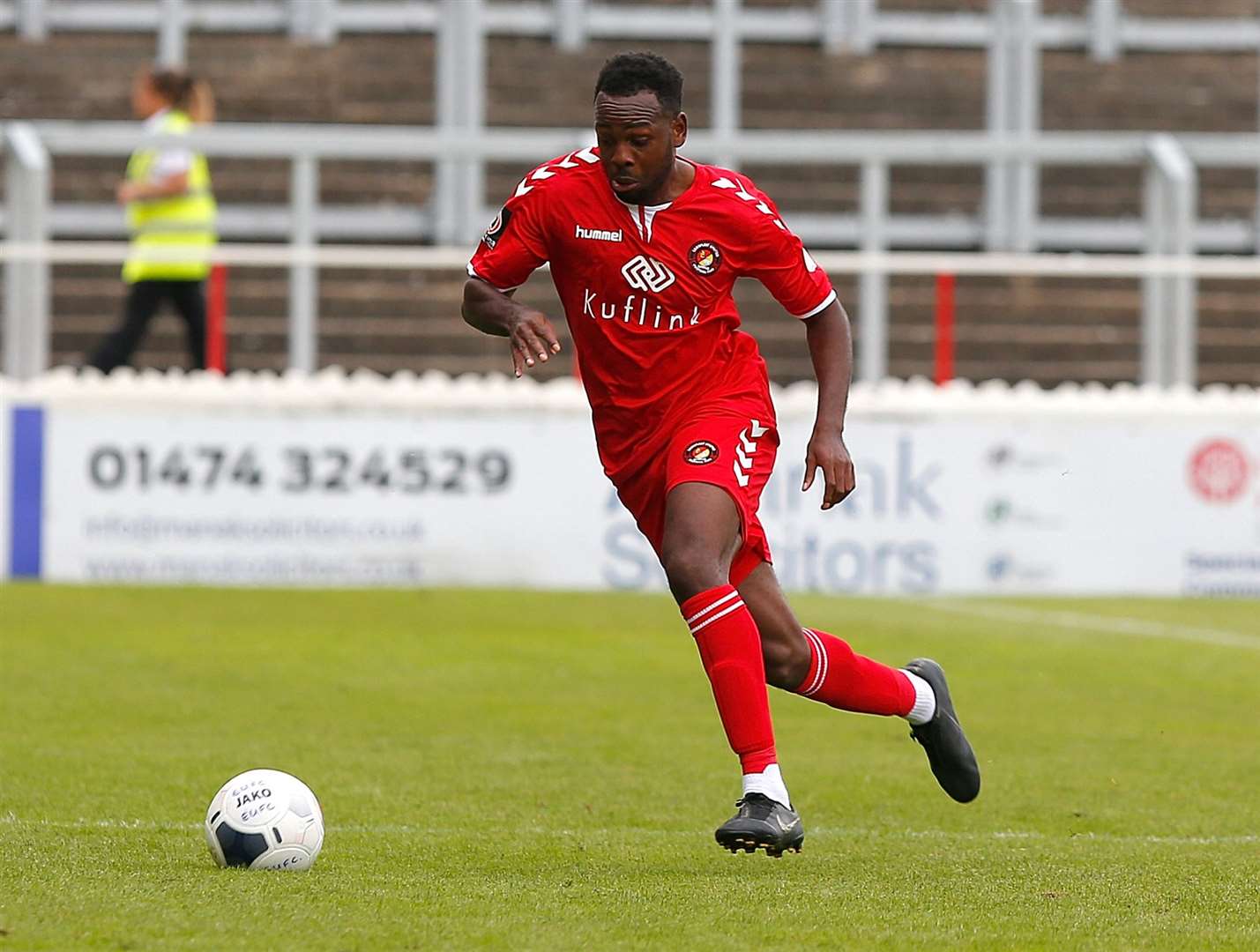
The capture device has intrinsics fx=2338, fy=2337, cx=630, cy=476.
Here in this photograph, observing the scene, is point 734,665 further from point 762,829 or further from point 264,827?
point 264,827

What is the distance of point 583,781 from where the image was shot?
679 cm

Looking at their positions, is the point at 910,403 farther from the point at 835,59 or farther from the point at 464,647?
the point at 835,59

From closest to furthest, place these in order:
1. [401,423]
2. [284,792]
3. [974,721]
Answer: [284,792]
[974,721]
[401,423]

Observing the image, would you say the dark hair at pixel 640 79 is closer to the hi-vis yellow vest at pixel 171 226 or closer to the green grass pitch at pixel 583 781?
the green grass pitch at pixel 583 781

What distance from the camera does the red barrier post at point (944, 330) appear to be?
1375cm

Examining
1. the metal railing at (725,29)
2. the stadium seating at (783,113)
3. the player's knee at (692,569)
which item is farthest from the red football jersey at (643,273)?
the metal railing at (725,29)

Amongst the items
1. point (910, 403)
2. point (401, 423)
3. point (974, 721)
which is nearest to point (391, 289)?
point (401, 423)

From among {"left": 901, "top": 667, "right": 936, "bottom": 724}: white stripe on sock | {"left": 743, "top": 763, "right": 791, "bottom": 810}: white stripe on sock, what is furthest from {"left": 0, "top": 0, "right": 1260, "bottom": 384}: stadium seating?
{"left": 743, "top": 763, "right": 791, "bottom": 810}: white stripe on sock

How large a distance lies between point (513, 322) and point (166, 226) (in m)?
8.57

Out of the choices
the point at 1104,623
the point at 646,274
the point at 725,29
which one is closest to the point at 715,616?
the point at 646,274

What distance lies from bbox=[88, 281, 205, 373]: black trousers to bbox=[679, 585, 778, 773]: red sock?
8.57 m

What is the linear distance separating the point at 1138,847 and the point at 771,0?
48.9ft

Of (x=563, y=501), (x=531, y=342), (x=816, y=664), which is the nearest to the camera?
(x=531, y=342)

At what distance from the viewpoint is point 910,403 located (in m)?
13.6
